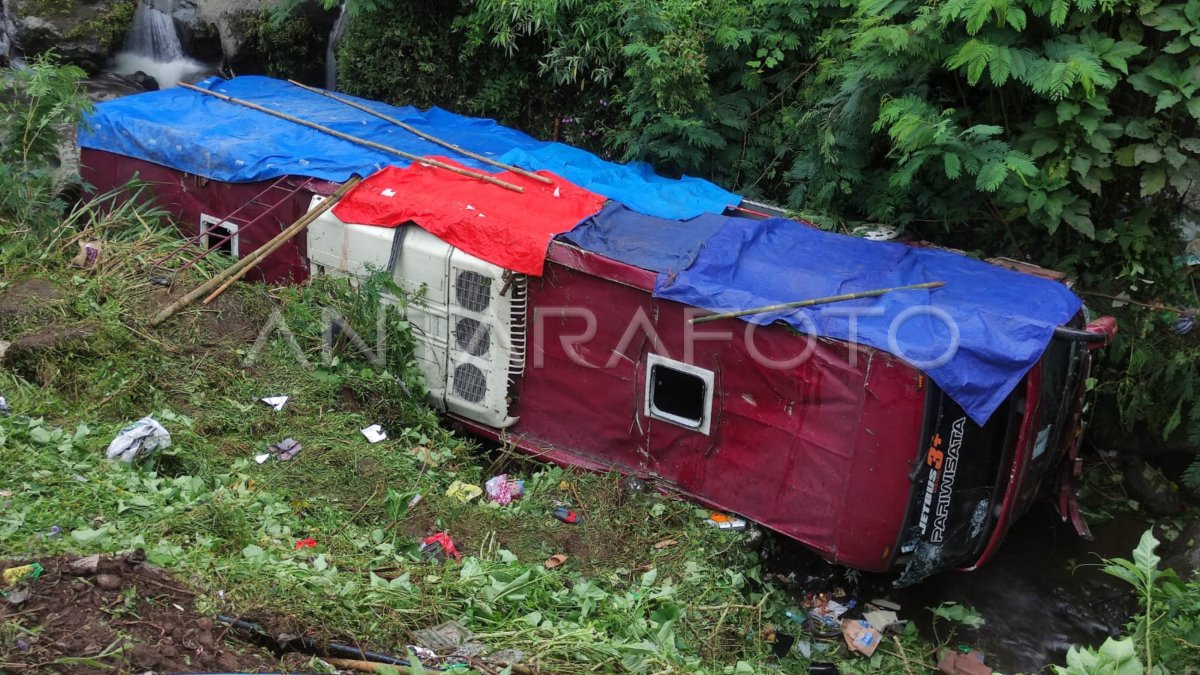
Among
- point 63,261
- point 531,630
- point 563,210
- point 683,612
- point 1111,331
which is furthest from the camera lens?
point 63,261

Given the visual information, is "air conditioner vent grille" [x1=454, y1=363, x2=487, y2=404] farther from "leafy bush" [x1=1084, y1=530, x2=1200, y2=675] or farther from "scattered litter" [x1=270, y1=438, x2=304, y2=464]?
"leafy bush" [x1=1084, y1=530, x2=1200, y2=675]

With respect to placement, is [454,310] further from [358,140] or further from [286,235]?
[358,140]

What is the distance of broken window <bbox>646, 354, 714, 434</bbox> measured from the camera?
6434 mm

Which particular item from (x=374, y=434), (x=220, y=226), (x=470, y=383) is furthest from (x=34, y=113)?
(x=470, y=383)

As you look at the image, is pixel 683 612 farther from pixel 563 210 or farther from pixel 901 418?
pixel 563 210

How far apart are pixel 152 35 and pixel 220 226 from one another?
6023mm

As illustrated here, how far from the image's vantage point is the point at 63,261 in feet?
25.6

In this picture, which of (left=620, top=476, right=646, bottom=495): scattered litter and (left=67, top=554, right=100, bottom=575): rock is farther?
(left=620, top=476, right=646, bottom=495): scattered litter

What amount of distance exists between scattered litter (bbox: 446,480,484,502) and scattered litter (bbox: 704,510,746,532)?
157 cm

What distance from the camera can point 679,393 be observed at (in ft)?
22.3

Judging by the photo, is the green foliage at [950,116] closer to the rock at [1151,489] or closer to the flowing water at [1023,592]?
the rock at [1151,489]

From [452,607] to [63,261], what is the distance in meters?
5.07

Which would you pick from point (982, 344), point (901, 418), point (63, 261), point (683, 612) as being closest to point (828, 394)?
point (901, 418)

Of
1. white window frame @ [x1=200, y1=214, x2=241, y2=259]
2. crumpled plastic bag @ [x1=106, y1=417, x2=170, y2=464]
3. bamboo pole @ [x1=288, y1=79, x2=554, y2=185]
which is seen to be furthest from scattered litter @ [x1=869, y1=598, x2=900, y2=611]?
white window frame @ [x1=200, y1=214, x2=241, y2=259]
